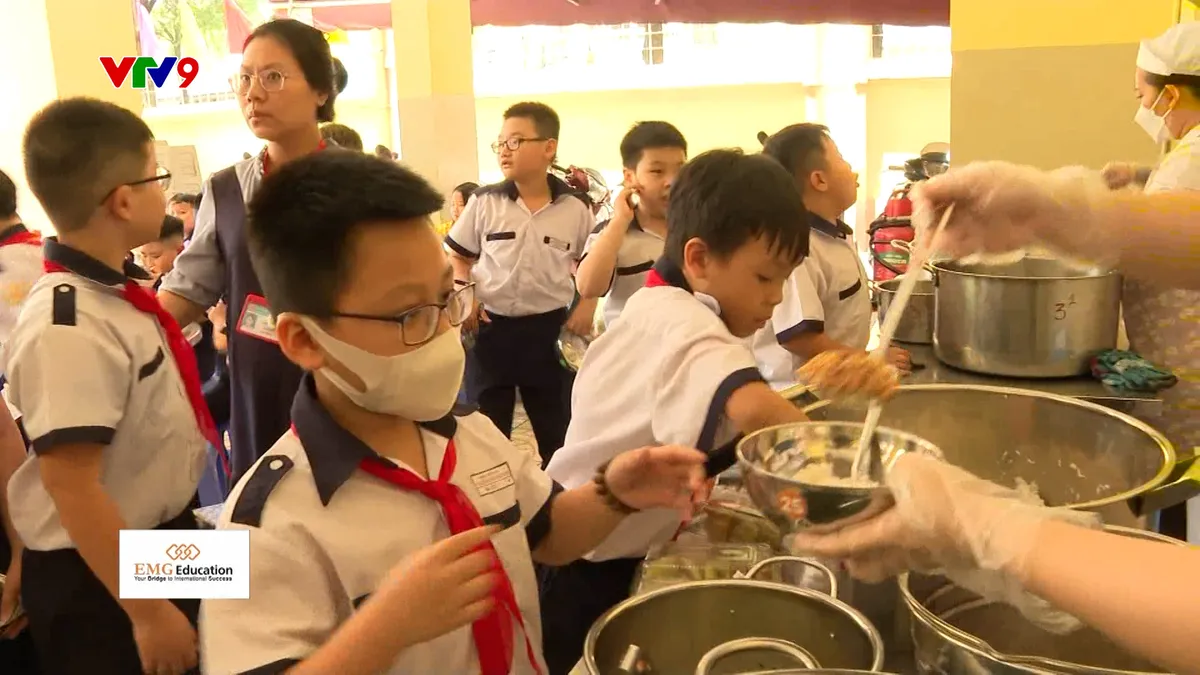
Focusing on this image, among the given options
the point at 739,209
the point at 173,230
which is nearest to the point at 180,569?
the point at 739,209

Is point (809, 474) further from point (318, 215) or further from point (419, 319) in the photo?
point (318, 215)

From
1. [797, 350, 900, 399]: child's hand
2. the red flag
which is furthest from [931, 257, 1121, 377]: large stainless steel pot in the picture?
the red flag

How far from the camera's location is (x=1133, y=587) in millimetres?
593

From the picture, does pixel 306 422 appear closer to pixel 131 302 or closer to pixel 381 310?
pixel 381 310

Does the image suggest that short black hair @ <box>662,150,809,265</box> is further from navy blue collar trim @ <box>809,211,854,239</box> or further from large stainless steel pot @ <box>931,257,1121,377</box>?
navy blue collar trim @ <box>809,211,854,239</box>

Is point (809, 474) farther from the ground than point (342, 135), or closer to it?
closer to it

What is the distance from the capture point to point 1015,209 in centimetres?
117

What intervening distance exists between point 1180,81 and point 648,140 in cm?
121

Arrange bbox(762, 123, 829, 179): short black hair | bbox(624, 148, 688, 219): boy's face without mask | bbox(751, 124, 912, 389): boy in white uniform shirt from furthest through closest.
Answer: bbox(624, 148, 688, 219): boy's face without mask
bbox(762, 123, 829, 179): short black hair
bbox(751, 124, 912, 389): boy in white uniform shirt

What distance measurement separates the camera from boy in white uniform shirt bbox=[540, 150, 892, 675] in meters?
1.19

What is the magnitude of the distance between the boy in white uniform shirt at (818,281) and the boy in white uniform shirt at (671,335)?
496 millimetres

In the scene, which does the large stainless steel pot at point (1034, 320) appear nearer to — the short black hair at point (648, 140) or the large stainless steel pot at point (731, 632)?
the large stainless steel pot at point (731, 632)

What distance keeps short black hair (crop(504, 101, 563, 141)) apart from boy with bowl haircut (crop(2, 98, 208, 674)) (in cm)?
150

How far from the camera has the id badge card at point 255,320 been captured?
5.20 ft
